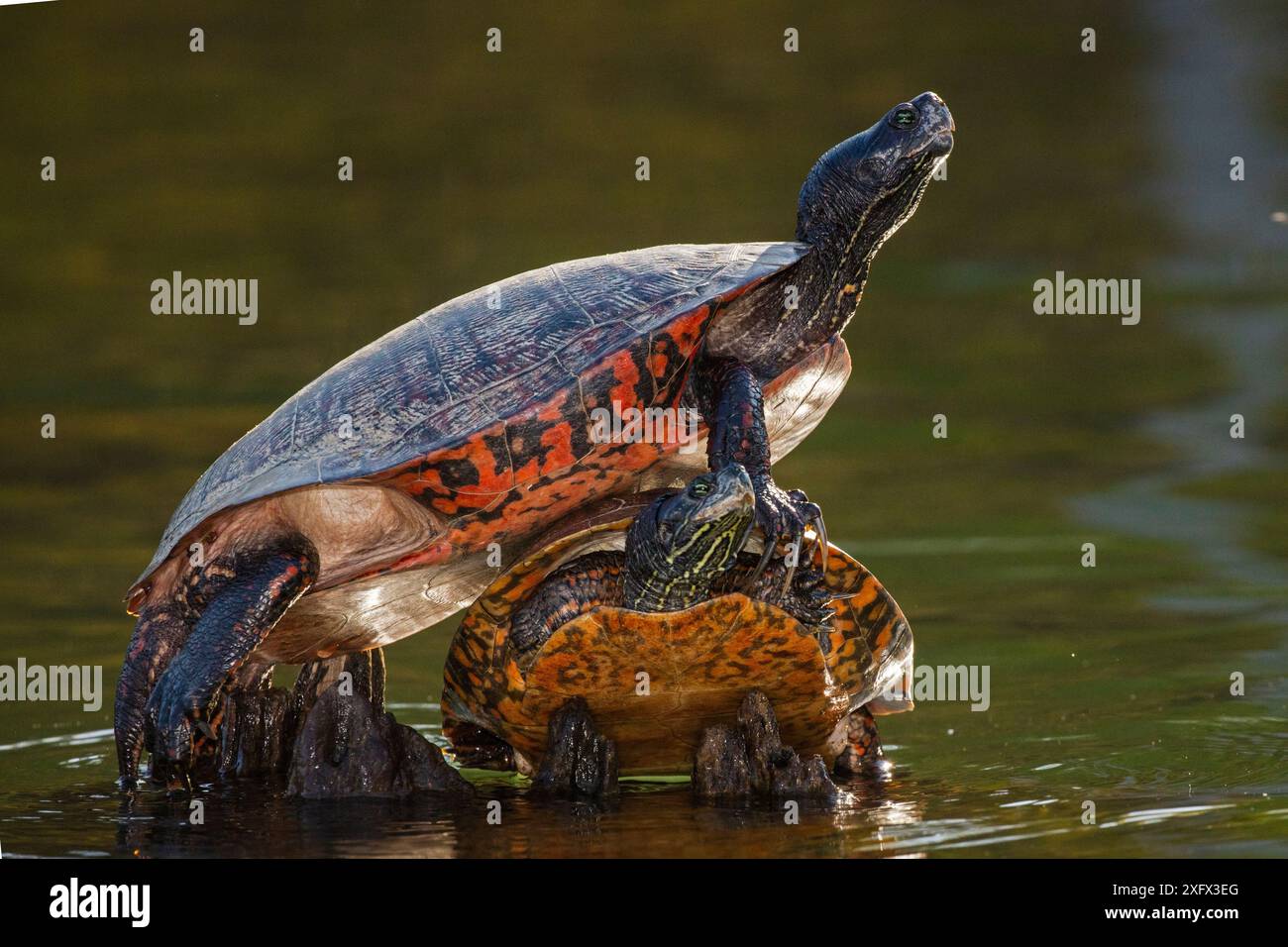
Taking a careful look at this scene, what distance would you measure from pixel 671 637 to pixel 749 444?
609 mm

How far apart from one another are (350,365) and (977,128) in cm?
1264

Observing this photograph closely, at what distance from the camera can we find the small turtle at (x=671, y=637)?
14.4 ft

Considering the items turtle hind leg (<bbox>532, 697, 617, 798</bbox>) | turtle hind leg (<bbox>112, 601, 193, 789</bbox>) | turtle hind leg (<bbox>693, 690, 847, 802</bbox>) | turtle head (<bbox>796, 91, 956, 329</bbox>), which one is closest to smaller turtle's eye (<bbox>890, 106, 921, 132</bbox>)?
turtle head (<bbox>796, 91, 956, 329</bbox>)

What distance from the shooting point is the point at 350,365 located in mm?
5176

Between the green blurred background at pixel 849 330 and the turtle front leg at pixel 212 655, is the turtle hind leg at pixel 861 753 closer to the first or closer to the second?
the green blurred background at pixel 849 330

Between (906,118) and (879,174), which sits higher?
(906,118)

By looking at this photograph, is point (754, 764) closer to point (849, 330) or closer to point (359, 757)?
point (359, 757)

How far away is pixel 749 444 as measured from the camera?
4.63 m

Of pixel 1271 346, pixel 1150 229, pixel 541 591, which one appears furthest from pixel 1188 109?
pixel 541 591

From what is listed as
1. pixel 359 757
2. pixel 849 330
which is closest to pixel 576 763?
pixel 359 757

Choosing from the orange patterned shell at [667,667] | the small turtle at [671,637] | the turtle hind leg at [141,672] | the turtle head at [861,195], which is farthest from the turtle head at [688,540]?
the turtle hind leg at [141,672]

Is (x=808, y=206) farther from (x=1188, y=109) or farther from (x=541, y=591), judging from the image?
(x=1188, y=109)
